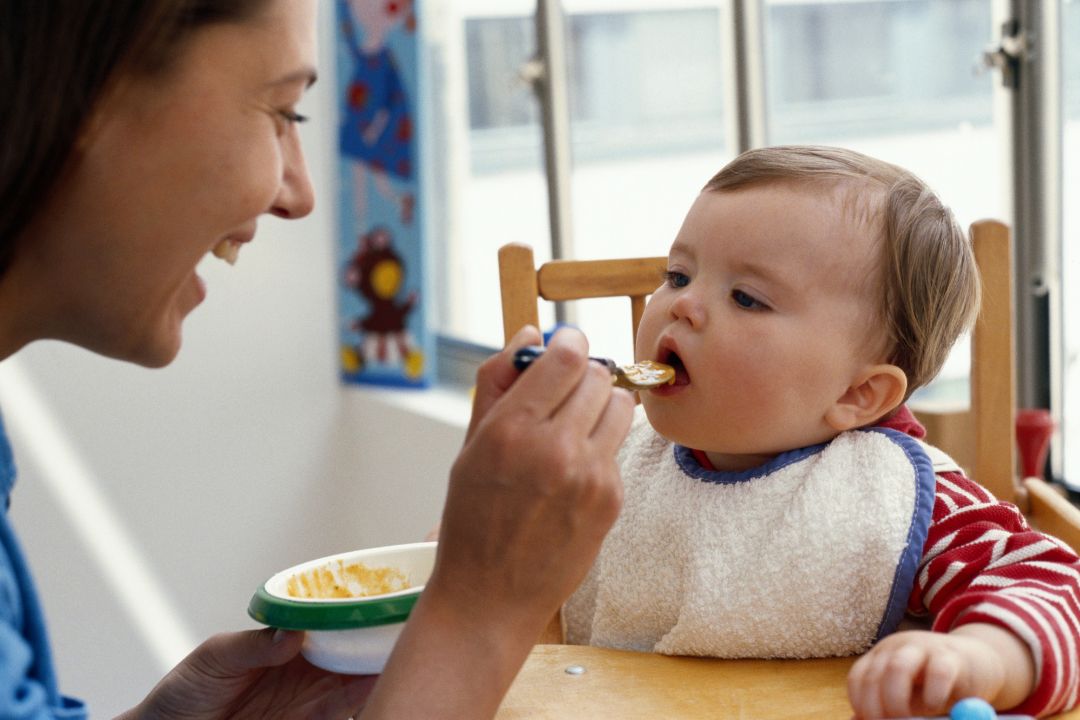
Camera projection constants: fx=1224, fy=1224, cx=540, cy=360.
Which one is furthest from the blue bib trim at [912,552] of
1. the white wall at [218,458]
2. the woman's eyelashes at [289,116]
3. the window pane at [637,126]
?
the white wall at [218,458]

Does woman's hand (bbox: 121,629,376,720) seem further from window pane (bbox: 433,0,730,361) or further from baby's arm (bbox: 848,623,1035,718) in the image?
window pane (bbox: 433,0,730,361)

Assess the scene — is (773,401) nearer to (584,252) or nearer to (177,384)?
(584,252)

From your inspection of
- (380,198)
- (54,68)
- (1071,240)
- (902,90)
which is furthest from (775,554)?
(380,198)

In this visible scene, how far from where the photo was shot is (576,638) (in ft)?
4.17

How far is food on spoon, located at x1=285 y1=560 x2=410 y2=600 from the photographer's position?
0.98 meters

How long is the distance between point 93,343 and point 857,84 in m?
1.77

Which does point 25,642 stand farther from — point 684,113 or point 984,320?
point 684,113

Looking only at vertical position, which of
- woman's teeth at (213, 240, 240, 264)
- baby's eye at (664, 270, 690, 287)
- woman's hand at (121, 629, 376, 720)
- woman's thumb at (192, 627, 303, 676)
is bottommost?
woman's hand at (121, 629, 376, 720)

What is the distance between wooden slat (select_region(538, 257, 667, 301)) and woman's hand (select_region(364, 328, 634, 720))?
0.67 meters

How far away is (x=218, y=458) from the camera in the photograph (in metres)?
3.25

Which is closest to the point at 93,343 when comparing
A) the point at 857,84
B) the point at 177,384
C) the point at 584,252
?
the point at 857,84

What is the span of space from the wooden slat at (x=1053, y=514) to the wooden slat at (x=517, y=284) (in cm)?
59

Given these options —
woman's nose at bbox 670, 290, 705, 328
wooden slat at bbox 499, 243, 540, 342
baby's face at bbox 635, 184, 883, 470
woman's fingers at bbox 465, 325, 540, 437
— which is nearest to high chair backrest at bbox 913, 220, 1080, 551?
baby's face at bbox 635, 184, 883, 470

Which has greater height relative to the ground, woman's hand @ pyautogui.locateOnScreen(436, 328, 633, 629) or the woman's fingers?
the woman's fingers
